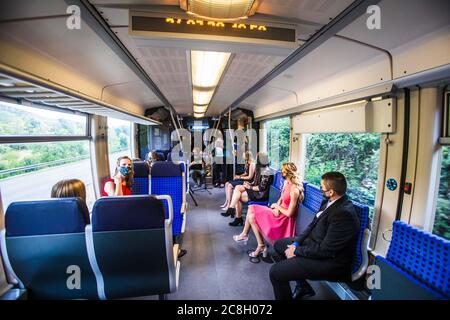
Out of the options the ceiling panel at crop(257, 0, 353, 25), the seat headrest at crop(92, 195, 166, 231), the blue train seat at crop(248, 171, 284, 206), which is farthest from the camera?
the blue train seat at crop(248, 171, 284, 206)

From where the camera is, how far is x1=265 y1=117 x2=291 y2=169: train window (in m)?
4.78

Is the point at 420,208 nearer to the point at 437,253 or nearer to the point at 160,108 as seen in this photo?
the point at 437,253

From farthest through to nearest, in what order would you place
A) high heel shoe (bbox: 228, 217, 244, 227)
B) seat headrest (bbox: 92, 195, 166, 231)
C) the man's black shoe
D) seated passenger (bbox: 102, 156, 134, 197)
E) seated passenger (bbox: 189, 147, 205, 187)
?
seated passenger (bbox: 189, 147, 205, 187) → high heel shoe (bbox: 228, 217, 244, 227) → seated passenger (bbox: 102, 156, 134, 197) → the man's black shoe → seat headrest (bbox: 92, 195, 166, 231)

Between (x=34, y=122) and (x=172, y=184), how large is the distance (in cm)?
196

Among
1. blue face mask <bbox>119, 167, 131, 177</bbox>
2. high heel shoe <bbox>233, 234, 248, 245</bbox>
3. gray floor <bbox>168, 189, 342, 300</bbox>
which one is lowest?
gray floor <bbox>168, 189, 342, 300</bbox>

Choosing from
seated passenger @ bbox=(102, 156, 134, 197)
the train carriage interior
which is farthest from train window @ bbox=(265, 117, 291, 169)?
seated passenger @ bbox=(102, 156, 134, 197)

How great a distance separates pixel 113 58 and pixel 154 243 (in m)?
2.07

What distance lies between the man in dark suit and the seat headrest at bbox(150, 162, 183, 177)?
2.20m

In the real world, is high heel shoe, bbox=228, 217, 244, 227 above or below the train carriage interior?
below

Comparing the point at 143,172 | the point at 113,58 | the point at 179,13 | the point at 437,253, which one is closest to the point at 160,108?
the point at 143,172

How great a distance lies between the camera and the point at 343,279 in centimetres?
199

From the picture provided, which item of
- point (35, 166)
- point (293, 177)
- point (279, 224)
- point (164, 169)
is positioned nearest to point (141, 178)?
point (164, 169)

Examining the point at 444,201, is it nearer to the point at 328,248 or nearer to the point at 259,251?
the point at 328,248

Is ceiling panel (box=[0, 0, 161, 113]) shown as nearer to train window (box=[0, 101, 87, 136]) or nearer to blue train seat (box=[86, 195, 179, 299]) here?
train window (box=[0, 101, 87, 136])
